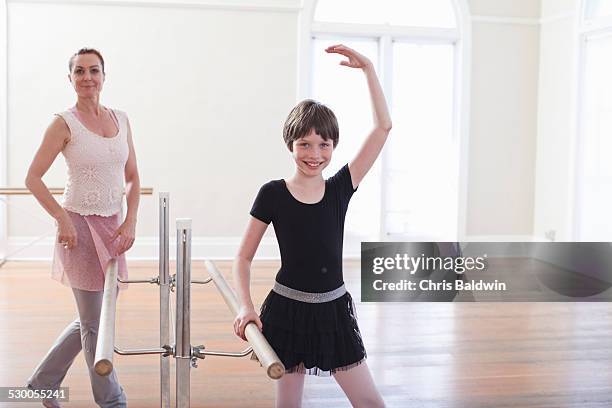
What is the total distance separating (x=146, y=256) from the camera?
23.4ft

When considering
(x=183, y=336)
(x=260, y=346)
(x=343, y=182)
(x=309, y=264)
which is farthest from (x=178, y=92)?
(x=260, y=346)

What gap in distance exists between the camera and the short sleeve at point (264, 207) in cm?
192

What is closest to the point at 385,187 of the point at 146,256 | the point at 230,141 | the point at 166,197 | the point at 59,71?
the point at 230,141

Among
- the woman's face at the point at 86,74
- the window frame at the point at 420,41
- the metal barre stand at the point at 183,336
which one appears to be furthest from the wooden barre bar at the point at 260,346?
the window frame at the point at 420,41

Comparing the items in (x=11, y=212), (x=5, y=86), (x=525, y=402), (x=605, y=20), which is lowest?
(x=525, y=402)

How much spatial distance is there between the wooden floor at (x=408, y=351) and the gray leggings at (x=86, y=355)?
1.30ft

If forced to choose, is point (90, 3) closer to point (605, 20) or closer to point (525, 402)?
point (605, 20)

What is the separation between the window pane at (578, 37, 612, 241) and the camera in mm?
6621

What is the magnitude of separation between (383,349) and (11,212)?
4202 mm

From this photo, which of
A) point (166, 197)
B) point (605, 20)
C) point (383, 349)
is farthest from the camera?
point (605, 20)

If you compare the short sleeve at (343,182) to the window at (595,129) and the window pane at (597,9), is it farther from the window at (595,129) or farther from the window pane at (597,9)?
the window pane at (597,9)

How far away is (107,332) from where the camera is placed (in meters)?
1.58

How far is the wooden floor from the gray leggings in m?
0.40

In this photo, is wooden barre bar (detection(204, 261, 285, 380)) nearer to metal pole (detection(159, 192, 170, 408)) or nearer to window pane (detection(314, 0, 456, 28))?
metal pole (detection(159, 192, 170, 408))
